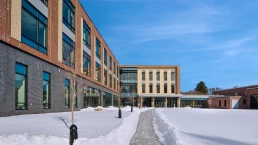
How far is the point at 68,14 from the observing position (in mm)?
30719

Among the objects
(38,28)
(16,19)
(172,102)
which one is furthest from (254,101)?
(16,19)

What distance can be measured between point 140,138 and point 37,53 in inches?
470

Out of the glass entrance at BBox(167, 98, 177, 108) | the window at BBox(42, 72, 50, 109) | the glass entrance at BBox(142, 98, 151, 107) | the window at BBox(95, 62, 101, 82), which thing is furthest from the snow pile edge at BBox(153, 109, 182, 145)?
the glass entrance at BBox(142, 98, 151, 107)

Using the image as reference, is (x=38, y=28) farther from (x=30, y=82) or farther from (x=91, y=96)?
(x=91, y=96)

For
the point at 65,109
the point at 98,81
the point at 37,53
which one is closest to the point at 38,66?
the point at 37,53

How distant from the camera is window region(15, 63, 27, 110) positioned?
18.4 meters

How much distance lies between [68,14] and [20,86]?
45.6 feet

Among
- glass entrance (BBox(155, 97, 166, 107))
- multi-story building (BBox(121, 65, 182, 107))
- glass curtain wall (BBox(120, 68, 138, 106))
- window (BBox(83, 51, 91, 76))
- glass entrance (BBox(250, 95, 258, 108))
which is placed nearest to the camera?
window (BBox(83, 51, 91, 76))

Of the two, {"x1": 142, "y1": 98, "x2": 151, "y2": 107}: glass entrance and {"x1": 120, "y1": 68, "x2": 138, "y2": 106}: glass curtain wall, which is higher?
{"x1": 120, "y1": 68, "x2": 138, "y2": 106}: glass curtain wall

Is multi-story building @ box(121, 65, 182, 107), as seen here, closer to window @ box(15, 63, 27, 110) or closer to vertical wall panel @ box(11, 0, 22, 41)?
window @ box(15, 63, 27, 110)

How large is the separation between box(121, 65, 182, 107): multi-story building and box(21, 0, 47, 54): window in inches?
2642

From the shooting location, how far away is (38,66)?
22.0 meters

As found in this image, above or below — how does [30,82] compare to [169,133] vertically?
above

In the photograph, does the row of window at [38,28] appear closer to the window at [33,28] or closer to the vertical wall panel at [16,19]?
the window at [33,28]
